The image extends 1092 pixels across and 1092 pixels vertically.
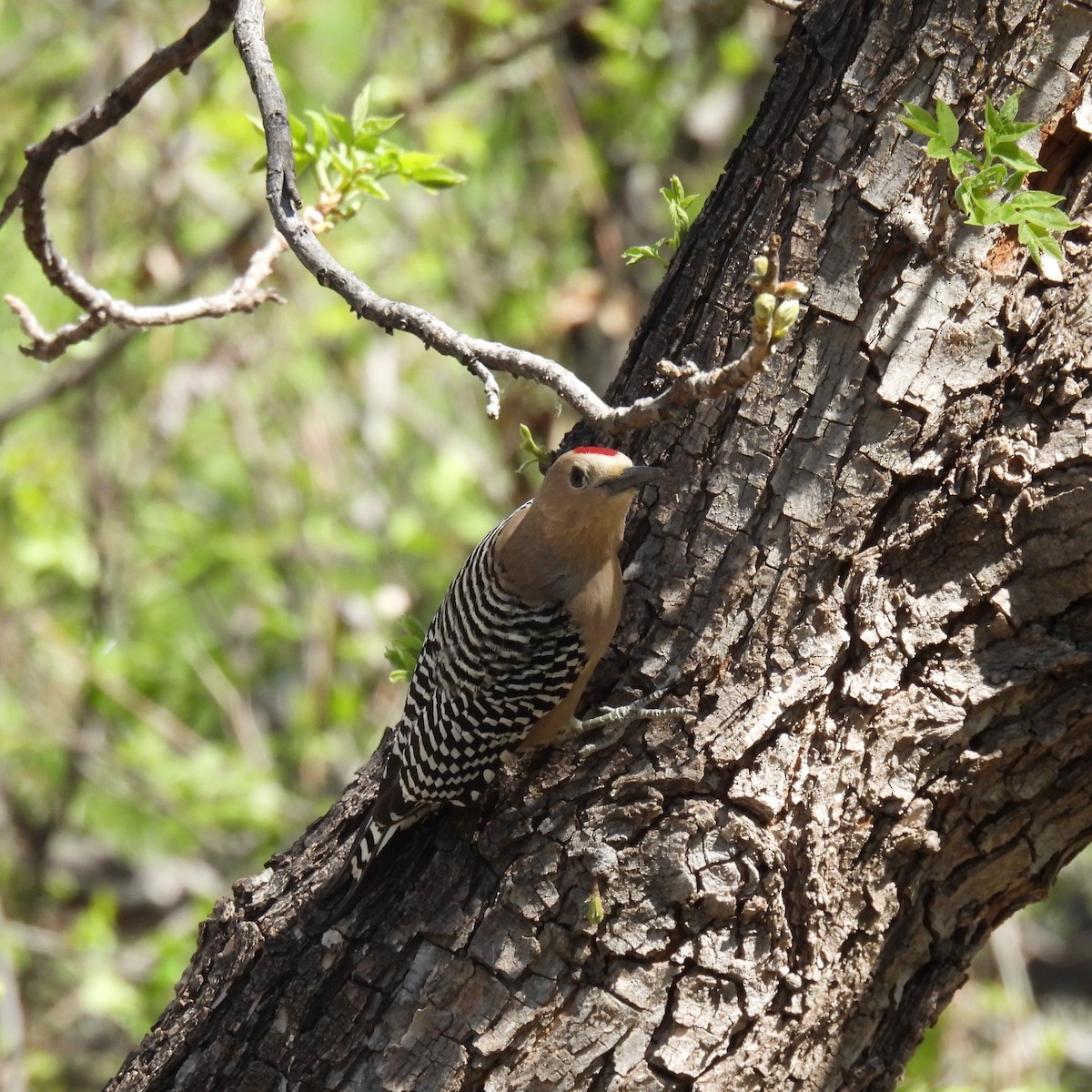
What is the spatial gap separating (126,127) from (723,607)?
629 cm

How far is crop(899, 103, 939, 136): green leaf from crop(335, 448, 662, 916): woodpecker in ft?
3.00

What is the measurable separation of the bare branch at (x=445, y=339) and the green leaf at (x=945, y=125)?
63 centimetres

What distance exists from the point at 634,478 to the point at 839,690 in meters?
0.68

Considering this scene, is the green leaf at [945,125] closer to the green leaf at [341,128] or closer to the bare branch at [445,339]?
the bare branch at [445,339]

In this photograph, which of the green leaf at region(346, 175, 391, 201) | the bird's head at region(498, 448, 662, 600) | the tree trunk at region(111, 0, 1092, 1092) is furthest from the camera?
the green leaf at region(346, 175, 391, 201)

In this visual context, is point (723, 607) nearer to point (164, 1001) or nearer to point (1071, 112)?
point (1071, 112)

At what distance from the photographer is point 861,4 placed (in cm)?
279

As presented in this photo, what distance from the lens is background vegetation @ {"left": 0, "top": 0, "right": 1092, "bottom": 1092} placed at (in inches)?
282

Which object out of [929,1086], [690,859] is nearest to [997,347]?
[690,859]

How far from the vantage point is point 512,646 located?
3615 millimetres

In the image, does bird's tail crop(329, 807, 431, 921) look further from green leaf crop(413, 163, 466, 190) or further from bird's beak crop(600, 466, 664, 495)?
green leaf crop(413, 163, 466, 190)

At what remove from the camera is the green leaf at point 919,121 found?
8.16 ft

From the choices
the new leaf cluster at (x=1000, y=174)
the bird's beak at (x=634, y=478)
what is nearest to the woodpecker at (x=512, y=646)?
the bird's beak at (x=634, y=478)

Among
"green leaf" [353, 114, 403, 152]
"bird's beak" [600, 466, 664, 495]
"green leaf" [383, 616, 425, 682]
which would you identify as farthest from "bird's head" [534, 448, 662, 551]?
"green leaf" [353, 114, 403, 152]
